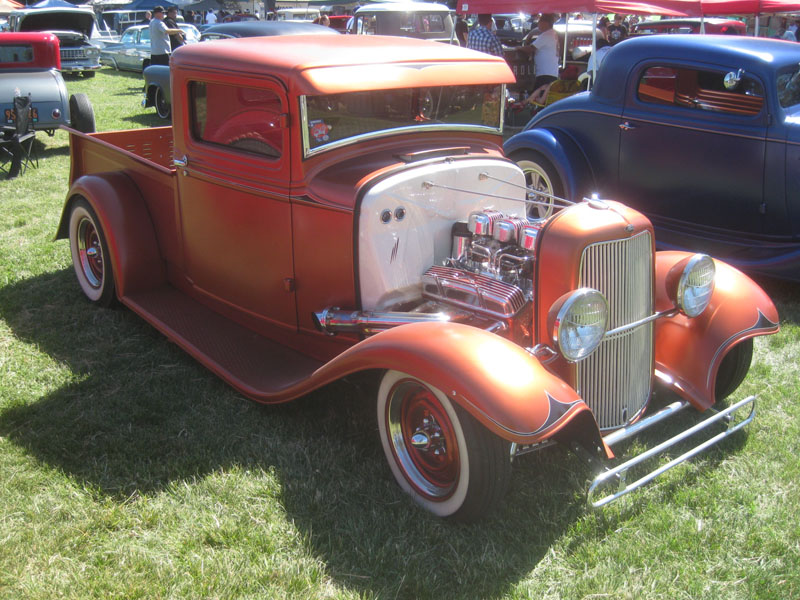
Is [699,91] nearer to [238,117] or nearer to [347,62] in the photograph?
[347,62]

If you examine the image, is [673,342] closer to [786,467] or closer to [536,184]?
[786,467]

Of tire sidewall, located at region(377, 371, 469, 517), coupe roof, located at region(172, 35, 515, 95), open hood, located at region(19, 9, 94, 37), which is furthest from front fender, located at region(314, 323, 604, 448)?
open hood, located at region(19, 9, 94, 37)

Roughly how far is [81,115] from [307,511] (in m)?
6.45

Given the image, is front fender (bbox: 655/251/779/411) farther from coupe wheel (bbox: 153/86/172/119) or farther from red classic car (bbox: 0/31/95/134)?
coupe wheel (bbox: 153/86/172/119)

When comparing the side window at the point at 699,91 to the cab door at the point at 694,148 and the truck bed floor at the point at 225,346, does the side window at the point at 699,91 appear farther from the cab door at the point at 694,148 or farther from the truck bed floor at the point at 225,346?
the truck bed floor at the point at 225,346

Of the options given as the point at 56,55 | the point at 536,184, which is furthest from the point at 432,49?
the point at 56,55

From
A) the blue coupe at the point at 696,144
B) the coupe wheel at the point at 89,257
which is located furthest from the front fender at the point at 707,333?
the coupe wheel at the point at 89,257

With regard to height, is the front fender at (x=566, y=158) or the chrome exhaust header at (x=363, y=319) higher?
the front fender at (x=566, y=158)

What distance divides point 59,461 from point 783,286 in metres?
5.06

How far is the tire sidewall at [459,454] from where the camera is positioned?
270 centimetres

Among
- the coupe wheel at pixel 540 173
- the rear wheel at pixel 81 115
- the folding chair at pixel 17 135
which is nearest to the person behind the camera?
the coupe wheel at pixel 540 173

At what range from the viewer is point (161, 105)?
12.0 meters

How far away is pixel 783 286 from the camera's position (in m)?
5.48

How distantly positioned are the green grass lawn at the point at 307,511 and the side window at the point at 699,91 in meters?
2.44
